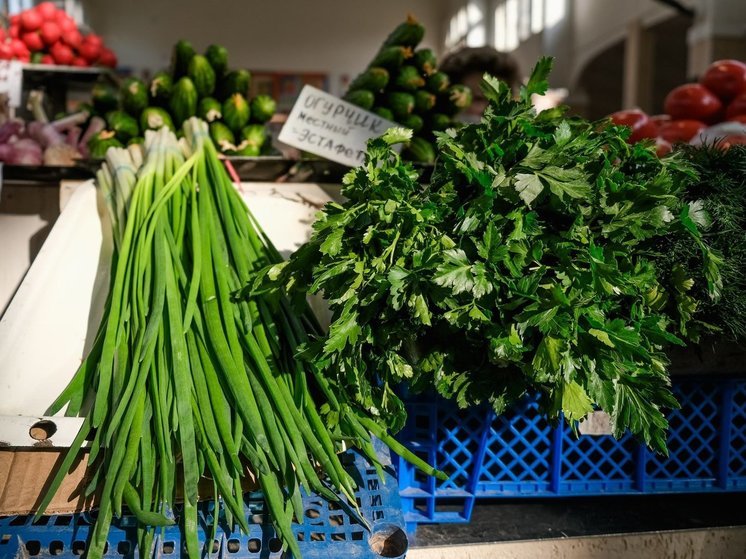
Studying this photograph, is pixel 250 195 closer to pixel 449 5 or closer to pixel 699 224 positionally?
pixel 699 224

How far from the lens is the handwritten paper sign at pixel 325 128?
54.0 inches

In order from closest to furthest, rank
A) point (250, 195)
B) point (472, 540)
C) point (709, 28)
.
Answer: point (472, 540) < point (250, 195) < point (709, 28)

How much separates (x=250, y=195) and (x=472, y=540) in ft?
2.76

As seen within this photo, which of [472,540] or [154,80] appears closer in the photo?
[472,540]

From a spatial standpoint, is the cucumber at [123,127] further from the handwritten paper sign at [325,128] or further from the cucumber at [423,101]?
the cucumber at [423,101]

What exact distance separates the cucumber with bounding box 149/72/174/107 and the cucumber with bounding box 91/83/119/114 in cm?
27

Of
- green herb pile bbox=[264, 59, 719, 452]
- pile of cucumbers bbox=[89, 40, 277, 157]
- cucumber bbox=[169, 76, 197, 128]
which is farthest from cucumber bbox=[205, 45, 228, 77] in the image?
green herb pile bbox=[264, 59, 719, 452]

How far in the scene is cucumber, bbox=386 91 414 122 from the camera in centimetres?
158

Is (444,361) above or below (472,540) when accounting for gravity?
above

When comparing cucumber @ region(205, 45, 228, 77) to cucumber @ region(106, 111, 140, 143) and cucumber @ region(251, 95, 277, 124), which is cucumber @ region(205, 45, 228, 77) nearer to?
cucumber @ region(251, 95, 277, 124)

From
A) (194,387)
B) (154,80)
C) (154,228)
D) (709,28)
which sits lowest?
(194,387)

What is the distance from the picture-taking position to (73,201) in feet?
4.19

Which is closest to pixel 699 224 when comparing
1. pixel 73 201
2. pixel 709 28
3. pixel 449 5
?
pixel 73 201

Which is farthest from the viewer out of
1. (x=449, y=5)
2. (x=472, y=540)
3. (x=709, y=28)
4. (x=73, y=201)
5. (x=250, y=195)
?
(x=449, y=5)
